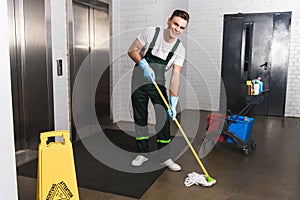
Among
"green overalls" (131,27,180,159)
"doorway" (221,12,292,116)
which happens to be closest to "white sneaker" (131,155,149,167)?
"green overalls" (131,27,180,159)

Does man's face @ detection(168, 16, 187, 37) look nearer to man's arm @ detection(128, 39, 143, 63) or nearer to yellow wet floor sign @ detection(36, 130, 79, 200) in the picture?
man's arm @ detection(128, 39, 143, 63)

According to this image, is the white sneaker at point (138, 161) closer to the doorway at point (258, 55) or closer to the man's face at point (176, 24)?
the man's face at point (176, 24)

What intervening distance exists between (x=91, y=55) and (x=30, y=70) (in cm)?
96

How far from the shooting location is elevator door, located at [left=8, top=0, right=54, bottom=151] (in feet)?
8.07

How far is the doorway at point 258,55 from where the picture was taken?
15.1 feet

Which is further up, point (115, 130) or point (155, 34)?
point (155, 34)

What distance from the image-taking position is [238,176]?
7.63 ft

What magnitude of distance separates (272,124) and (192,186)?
258 cm

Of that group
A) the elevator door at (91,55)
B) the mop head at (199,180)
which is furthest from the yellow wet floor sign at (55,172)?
the elevator door at (91,55)

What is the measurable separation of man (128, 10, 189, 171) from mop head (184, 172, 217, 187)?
24cm

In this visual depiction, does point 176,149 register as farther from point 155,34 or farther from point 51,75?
point 51,75

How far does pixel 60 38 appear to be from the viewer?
2812mm

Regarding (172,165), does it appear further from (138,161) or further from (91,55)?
(91,55)

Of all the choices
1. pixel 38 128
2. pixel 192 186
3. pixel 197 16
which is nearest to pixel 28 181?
pixel 38 128
